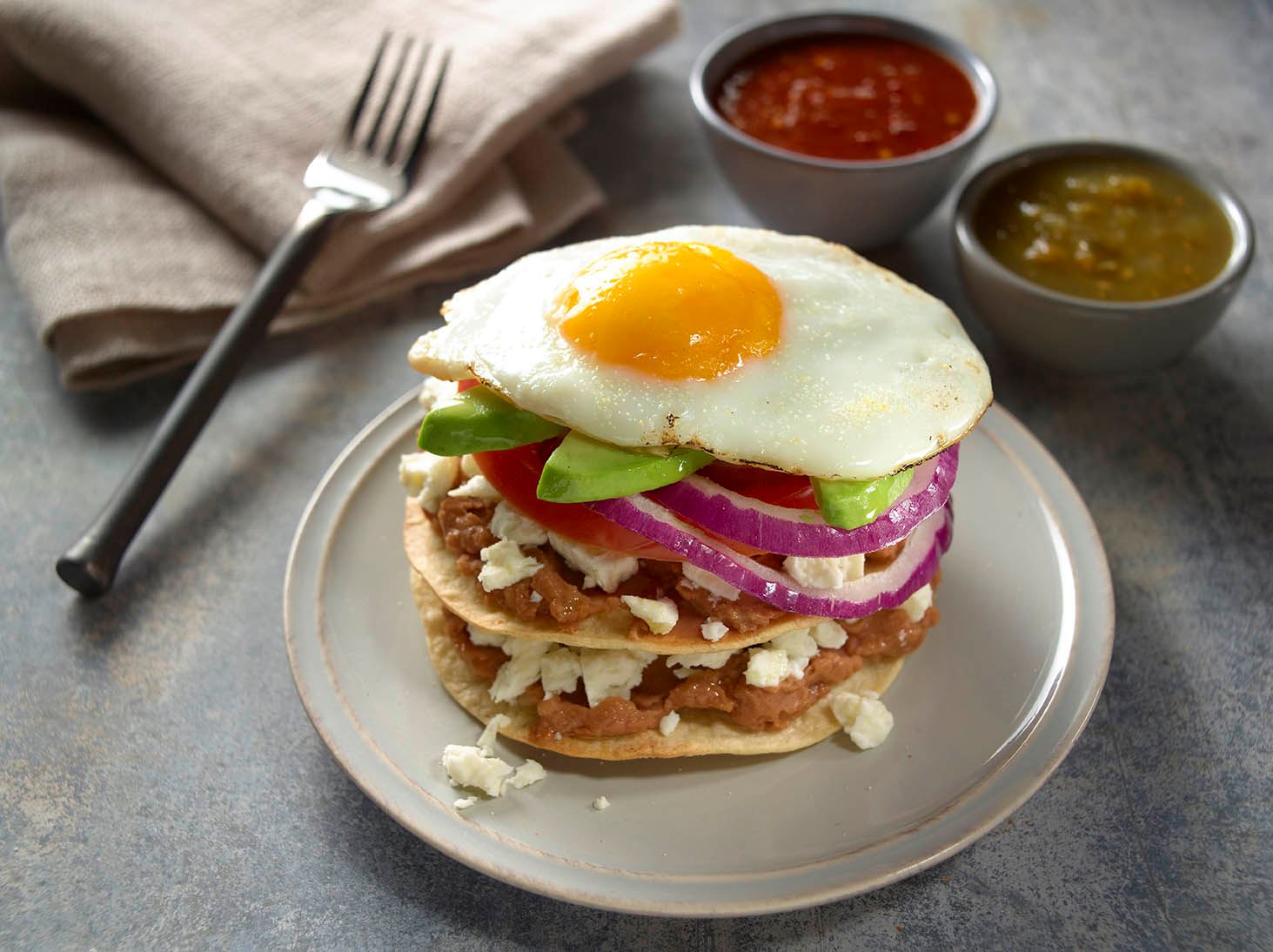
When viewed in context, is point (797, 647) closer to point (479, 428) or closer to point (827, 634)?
point (827, 634)

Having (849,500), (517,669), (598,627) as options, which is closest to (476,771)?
(517,669)

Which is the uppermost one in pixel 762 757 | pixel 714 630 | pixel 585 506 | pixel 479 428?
pixel 479 428

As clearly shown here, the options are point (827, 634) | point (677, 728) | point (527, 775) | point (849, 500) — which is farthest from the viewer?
point (827, 634)

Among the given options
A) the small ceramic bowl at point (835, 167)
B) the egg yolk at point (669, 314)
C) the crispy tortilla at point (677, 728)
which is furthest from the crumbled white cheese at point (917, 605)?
the small ceramic bowl at point (835, 167)

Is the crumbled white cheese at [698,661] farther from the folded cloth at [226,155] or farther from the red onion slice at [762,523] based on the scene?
the folded cloth at [226,155]

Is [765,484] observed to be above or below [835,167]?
above
